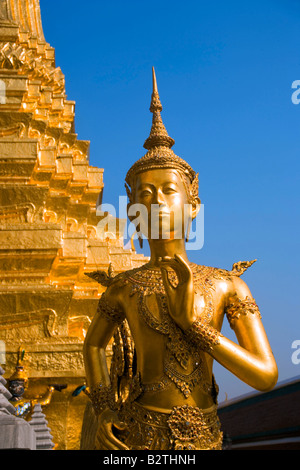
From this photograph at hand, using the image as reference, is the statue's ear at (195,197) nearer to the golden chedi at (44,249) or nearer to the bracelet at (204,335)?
the bracelet at (204,335)

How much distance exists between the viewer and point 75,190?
1151 centimetres

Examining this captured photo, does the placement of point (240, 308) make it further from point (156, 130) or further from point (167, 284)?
point (156, 130)

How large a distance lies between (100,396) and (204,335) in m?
0.71

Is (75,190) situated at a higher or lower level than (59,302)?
higher

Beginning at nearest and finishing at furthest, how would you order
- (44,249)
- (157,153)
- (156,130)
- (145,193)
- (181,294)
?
1. (181,294)
2. (145,193)
3. (157,153)
4. (156,130)
5. (44,249)

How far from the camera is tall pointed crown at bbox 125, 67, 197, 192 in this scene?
11.1 ft

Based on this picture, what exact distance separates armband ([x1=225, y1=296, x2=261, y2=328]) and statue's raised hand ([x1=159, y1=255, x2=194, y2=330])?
0.42 metres

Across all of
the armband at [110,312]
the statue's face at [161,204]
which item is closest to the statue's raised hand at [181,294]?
the statue's face at [161,204]

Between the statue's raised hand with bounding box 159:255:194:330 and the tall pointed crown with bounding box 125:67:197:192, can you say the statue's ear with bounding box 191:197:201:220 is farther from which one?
the statue's raised hand with bounding box 159:255:194:330

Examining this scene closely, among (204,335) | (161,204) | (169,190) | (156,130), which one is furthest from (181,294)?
(156,130)

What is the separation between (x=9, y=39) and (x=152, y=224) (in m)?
8.99

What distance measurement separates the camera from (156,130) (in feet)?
12.0
